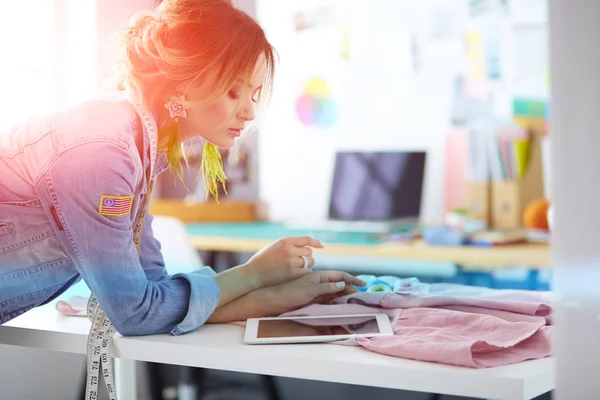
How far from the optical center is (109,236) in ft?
2.80

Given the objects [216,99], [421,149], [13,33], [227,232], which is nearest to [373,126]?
[421,149]

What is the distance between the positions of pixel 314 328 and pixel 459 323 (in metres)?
0.16

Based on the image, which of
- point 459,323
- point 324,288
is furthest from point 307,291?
point 459,323

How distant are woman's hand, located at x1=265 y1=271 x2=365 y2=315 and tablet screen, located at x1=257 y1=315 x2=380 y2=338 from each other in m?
0.04

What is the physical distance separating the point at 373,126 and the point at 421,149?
234 mm

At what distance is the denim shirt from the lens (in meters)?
0.85

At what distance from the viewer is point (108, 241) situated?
0.85m

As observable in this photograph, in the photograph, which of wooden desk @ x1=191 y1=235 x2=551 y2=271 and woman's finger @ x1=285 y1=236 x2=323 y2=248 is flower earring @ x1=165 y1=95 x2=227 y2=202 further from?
wooden desk @ x1=191 y1=235 x2=551 y2=271

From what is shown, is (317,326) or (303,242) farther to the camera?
(303,242)

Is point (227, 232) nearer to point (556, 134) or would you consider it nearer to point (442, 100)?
point (442, 100)

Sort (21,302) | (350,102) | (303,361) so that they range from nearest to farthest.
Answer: (303,361) < (21,302) < (350,102)

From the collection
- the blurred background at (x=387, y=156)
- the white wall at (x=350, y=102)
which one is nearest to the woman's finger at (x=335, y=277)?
the blurred background at (x=387, y=156)

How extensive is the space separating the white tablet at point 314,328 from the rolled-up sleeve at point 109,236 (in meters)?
0.09

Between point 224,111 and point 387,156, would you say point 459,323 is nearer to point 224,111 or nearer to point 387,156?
point 224,111
